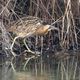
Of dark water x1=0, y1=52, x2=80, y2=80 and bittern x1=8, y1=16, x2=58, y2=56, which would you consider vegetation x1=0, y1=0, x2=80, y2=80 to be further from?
bittern x1=8, y1=16, x2=58, y2=56

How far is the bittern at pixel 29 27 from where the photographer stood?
8758 mm

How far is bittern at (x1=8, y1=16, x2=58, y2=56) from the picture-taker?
8.76m

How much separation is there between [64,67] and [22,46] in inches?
68.2

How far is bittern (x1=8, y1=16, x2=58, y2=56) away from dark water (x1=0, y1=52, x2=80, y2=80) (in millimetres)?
746

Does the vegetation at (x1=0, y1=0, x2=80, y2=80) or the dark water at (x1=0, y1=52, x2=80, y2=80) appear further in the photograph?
the vegetation at (x1=0, y1=0, x2=80, y2=80)

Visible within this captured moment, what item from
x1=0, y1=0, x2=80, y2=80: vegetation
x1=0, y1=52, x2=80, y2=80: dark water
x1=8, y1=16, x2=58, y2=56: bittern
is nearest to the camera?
x1=0, y1=52, x2=80, y2=80: dark water

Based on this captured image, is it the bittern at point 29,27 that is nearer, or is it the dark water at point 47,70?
the dark water at point 47,70

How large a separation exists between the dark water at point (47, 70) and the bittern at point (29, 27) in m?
0.75

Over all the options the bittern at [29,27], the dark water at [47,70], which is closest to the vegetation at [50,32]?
the dark water at [47,70]

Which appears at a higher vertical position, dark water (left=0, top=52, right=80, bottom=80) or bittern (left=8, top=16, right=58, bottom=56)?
bittern (left=8, top=16, right=58, bottom=56)

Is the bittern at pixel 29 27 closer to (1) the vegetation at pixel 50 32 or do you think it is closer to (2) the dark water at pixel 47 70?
(1) the vegetation at pixel 50 32

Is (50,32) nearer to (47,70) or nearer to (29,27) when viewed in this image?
(29,27)

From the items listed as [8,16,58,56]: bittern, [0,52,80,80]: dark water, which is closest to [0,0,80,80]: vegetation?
[0,52,80,80]: dark water

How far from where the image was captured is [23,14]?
9.32 m
